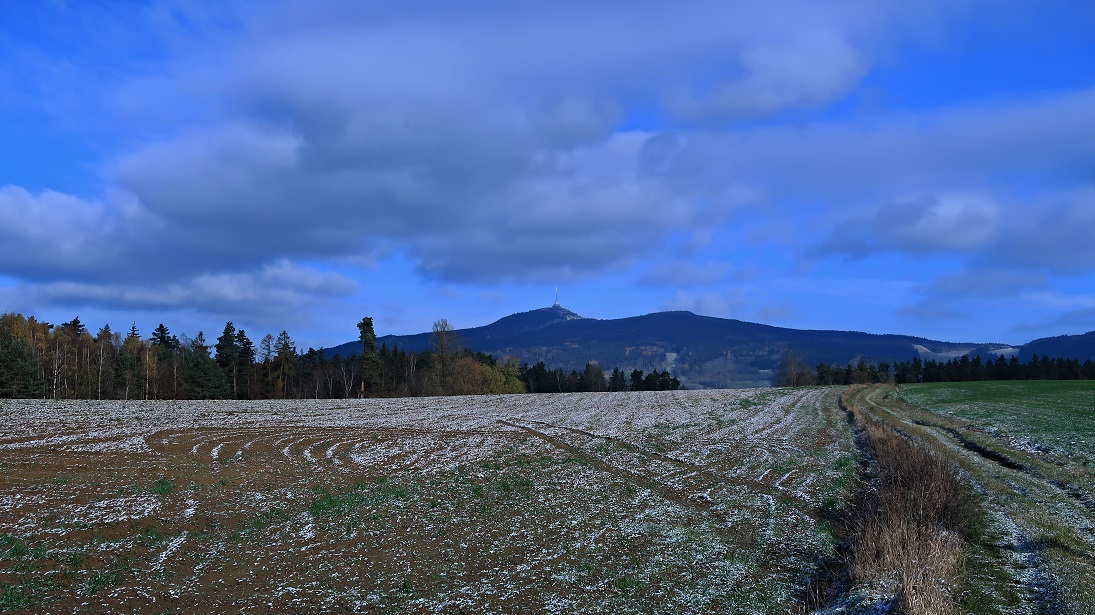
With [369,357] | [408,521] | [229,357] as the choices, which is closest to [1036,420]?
[408,521]

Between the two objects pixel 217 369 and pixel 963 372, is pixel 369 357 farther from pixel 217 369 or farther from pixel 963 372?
pixel 963 372

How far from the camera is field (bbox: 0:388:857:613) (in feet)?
49.4

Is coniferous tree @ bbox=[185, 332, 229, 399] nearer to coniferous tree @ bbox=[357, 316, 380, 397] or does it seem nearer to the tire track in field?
coniferous tree @ bbox=[357, 316, 380, 397]

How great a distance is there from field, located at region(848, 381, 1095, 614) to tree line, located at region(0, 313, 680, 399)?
98.5 meters

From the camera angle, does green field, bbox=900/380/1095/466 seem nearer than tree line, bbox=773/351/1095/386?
Yes

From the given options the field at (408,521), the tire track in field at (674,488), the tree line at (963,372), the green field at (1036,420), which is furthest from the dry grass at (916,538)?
the tree line at (963,372)

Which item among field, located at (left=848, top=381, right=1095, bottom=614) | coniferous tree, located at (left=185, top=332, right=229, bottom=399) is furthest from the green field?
coniferous tree, located at (left=185, top=332, right=229, bottom=399)

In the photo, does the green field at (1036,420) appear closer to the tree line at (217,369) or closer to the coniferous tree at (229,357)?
the tree line at (217,369)

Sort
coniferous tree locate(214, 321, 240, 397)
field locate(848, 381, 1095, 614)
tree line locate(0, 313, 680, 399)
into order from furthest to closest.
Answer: coniferous tree locate(214, 321, 240, 397) → tree line locate(0, 313, 680, 399) → field locate(848, 381, 1095, 614)

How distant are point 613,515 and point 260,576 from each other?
11059 millimetres

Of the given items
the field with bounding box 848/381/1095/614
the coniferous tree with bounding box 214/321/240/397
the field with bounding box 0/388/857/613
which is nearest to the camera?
the field with bounding box 848/381/1095/614

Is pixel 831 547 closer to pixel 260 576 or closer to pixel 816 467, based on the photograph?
pixel 816 467

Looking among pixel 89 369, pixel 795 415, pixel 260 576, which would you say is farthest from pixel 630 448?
pixel 89 369

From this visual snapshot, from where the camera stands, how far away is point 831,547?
1852 centimetres
